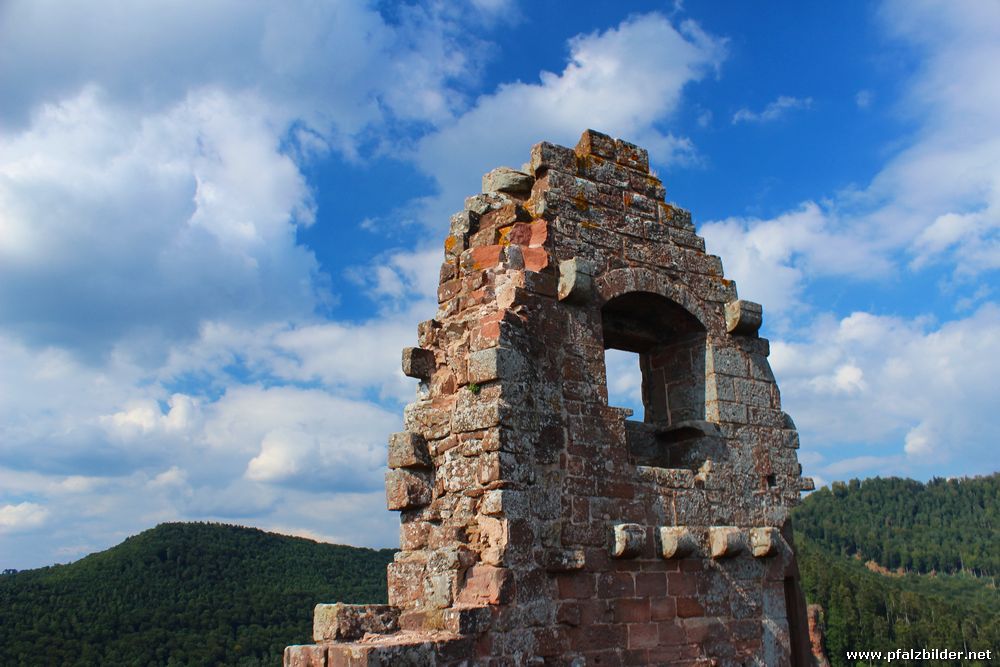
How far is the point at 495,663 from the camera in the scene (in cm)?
490

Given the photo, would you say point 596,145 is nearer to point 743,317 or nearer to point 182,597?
point 743,317

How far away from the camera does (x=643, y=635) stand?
18.4ft

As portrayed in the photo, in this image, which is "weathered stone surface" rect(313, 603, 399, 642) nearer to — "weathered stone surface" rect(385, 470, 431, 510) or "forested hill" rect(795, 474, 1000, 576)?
"weathered stone surface" rect(385, 470, 431, 510)

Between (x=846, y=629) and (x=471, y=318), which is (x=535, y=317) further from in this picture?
(x=846, y=629)

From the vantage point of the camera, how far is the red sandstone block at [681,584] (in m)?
5.84

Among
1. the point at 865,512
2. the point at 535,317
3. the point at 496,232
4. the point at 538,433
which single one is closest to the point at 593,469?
the point at 538,433

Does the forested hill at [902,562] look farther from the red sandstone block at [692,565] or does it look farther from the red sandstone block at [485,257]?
the red sandstone block at [485,257]

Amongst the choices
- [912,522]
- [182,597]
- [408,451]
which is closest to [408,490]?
[408,451]

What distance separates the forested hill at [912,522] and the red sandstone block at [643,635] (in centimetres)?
8161

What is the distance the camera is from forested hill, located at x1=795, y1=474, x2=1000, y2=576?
3110 inches

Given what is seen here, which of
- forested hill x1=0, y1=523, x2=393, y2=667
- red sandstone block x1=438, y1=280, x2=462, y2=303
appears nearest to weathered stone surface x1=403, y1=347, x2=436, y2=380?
red sandstone block x1=438, y1=280, x2=462, y2=303

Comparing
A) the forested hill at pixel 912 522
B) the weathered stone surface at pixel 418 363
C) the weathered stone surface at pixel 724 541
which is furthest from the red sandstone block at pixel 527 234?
the forested hill at pixel 912 522

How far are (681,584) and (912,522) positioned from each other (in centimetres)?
9753

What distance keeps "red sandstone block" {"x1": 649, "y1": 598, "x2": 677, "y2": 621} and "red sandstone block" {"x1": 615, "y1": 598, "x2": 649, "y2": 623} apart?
0.05 metres
